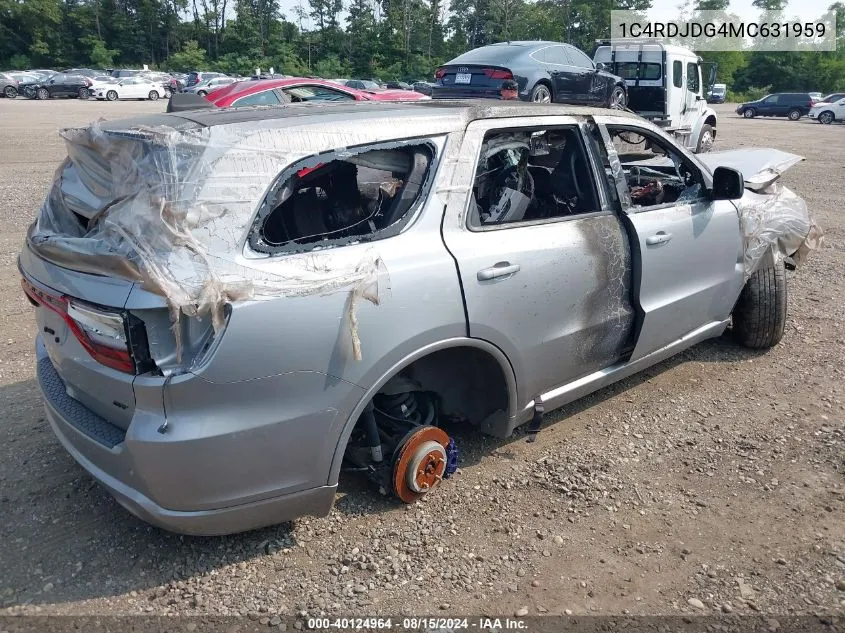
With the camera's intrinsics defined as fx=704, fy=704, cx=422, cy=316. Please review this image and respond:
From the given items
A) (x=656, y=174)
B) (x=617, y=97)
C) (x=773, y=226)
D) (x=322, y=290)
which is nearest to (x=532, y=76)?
(x=617, y=97)

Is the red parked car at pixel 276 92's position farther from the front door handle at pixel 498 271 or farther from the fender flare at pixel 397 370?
the fender flare at pixel 397 370

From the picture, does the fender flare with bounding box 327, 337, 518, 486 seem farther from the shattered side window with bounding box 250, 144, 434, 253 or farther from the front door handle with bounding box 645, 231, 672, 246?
the front door handle with bounding box 645, 231, 672, 246

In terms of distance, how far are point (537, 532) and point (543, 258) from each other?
122 centimetres

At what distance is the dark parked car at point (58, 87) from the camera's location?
4031 centimetres

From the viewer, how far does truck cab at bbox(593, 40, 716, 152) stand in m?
14.4

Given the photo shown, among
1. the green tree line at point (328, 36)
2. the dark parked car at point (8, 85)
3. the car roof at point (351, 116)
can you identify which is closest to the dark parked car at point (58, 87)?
the dark parked car at point (8, 85)

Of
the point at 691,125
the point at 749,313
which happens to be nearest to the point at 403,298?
the point at 749,313

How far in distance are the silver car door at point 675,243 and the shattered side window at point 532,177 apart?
160 mm

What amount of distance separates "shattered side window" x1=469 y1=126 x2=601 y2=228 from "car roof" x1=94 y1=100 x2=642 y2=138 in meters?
0.16

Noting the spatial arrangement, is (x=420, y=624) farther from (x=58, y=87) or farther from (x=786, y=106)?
(x=58, y=87)

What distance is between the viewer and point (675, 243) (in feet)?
12.9

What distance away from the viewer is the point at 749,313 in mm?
4816

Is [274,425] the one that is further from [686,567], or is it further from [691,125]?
[691,125]

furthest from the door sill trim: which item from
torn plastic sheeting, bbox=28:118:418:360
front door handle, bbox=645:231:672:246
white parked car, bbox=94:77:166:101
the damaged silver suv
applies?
white parked car, bbox=94:77:166:101
